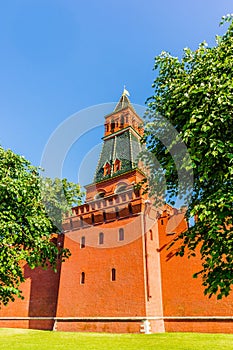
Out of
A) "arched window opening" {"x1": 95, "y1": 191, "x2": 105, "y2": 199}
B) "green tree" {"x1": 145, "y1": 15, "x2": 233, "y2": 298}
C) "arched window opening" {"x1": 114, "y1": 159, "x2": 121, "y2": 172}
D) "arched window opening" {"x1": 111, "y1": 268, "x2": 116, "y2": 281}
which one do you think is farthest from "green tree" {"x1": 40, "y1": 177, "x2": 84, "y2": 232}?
"green tree" {"x1": 145, "y1": 15, "x2": 233, "y2": 298}

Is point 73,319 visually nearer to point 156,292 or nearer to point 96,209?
point 156,292

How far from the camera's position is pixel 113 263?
2189cm

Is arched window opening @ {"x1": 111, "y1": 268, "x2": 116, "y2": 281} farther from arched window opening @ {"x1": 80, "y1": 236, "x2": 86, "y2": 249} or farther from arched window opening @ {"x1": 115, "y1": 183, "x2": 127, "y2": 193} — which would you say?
arched window opening @ {"x1": 115, "y1": 183, "x2": 127, "y2": 193}

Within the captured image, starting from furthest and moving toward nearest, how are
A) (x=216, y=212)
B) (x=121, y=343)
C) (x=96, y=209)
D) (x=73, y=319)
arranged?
(x=96, y=209) → (x=73, y=319) → (x=121, y=343) → (x=216, y=212)

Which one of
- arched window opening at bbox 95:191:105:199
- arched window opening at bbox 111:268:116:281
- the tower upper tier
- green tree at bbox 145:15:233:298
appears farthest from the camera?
the tower upper tier

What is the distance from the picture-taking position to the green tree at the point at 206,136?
7453 mm

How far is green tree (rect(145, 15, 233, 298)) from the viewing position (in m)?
7.45

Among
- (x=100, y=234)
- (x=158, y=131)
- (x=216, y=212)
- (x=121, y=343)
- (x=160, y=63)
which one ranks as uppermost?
(x=160, y=63)

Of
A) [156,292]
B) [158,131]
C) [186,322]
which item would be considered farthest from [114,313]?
[158,131]

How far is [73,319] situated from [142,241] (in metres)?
8.63

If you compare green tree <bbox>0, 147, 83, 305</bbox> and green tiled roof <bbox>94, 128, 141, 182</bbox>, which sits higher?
green tiled roof <bbox>94, 128, 141, 182</bbox>

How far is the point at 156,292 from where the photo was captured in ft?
68.0

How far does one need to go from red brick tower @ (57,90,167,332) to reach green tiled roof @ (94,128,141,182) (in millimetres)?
179

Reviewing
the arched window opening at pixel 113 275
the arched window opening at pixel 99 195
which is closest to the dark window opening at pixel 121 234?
the arched window opening at pixel 113 275
